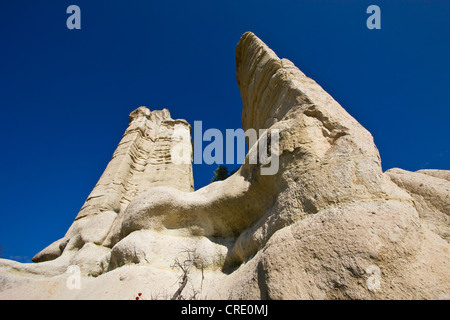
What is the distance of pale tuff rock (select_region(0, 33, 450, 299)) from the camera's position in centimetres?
231

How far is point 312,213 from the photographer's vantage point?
2.95 m

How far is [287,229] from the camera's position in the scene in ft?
9.69

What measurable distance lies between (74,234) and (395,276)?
609 cm

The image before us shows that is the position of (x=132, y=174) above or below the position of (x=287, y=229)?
above

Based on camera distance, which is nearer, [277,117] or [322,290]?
[322,290]

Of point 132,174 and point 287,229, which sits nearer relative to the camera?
point 287,229

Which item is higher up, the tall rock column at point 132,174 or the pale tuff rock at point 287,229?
the tall rock column at point 132,174

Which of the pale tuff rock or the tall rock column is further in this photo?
the tall rock column

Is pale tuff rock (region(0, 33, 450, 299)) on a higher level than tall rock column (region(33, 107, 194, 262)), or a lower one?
lower

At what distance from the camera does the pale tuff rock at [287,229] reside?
2.31m

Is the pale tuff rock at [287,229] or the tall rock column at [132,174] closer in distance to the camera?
the pale tuff rock at [287,229]
